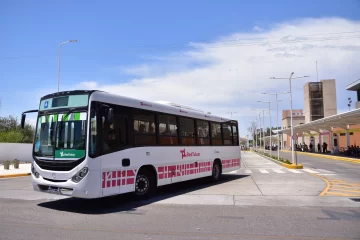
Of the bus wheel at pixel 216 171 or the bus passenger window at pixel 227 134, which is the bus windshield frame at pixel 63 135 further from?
the bus passenger window at pixel 227 134

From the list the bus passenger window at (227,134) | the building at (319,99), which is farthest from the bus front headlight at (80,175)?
the building at (319,99)

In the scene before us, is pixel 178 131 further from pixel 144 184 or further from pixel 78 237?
pixel 78 237

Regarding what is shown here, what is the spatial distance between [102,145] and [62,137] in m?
1.09

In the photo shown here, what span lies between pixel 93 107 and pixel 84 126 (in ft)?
1.75

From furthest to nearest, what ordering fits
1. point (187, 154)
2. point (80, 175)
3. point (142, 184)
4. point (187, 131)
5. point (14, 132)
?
point (14, 132)
point (187, 131)
point (187, 154)
point (142, 184)
point (80, 175)

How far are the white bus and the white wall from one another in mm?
25436

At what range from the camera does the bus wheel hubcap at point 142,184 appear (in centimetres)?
1012

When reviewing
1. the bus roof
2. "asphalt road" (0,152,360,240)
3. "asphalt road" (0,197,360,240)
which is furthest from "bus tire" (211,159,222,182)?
"asphalt road" (0,197,360,240)

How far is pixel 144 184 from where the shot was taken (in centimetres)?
1040

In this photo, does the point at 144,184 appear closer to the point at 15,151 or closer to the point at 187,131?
the point at 187,131

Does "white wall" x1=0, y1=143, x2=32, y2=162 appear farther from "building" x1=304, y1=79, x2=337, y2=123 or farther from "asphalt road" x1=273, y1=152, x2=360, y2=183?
"building" x1=304, y1=79, x2=337, y2=123

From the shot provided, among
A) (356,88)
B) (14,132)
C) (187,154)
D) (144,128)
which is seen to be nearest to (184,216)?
(144,128)

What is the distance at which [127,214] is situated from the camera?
830 centimetres

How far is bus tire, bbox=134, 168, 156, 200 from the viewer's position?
10125 millimetres
